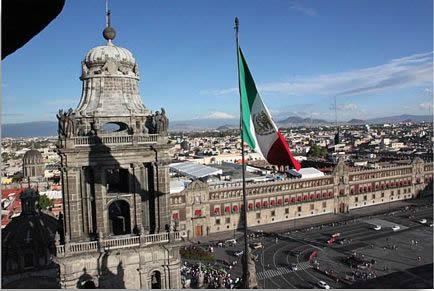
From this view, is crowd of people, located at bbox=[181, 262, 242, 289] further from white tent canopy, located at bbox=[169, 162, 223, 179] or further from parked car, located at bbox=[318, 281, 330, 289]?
white tent canopy, located at bbox=[169, 162, 223, 179]

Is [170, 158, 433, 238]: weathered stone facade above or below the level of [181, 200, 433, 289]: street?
above

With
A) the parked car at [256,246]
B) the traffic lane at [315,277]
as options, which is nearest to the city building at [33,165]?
the parked car at [256,246]

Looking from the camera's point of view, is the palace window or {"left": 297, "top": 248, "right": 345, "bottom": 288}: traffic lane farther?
{"left": 297, "top": 248, "right": 345, "bottom": 288}: traffic lane

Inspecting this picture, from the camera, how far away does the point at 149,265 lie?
16.7m

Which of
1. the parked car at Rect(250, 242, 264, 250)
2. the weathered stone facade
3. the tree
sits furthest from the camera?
the weathered stone facade

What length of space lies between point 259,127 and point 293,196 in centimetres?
5688

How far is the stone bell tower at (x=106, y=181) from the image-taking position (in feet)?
52.3

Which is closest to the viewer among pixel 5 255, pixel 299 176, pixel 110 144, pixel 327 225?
pixel 110 144

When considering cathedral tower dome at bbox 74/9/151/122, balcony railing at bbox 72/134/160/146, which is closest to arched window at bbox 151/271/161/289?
balcony railing at bbox 72/134/160/146

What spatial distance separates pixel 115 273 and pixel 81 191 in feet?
10.9

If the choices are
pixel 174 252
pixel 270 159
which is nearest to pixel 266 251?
pixel 174 252

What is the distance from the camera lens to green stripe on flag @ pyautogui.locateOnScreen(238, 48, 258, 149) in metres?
11.1

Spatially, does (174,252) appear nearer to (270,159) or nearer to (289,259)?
(270,159)

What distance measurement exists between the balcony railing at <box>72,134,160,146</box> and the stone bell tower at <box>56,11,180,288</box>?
0.12 ft
